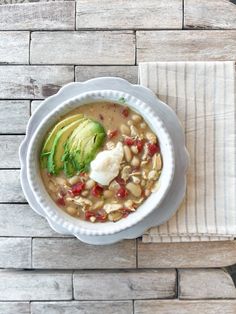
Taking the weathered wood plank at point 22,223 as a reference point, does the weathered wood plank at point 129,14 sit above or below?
above

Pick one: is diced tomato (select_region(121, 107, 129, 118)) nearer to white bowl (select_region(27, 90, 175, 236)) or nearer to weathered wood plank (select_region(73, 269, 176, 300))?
white bowl (select_region(27, 90, 175, 236))

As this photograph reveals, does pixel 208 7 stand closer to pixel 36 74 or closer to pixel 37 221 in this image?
pixel 36 74

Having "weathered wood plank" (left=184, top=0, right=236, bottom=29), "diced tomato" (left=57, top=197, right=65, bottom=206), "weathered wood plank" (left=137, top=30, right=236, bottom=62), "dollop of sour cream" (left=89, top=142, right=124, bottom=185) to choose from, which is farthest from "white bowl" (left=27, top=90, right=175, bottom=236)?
"weathered wood plank" (left=184, top=0, right=236, bottom=29)

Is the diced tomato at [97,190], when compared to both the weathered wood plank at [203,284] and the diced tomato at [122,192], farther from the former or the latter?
the weathered wood plank at [203,284]

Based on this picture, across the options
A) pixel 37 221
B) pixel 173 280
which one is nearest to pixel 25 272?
pixel 37 221

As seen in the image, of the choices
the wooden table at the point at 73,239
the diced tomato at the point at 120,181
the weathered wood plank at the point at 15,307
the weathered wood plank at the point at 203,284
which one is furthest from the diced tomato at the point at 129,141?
the weathered wood plank at the point at 15,307

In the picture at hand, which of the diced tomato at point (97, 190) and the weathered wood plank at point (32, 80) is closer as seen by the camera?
the diced tomato at point (97, 190)

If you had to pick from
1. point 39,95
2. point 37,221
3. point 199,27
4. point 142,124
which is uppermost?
point 199,27

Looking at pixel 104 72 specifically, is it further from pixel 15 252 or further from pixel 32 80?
pixel 15 252
